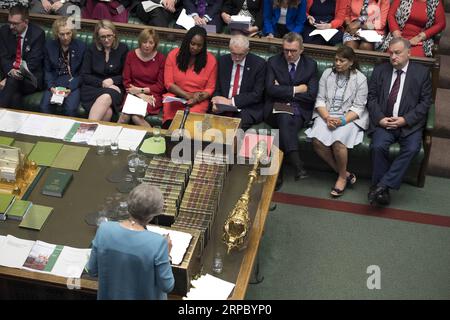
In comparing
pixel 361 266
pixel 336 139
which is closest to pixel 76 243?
pixel 361 266

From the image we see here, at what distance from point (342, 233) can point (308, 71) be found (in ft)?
5.21

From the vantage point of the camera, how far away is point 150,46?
245 inches

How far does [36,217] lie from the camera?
4387 mm

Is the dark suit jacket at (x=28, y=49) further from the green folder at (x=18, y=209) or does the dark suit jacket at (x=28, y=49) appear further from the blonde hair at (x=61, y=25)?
the green folder at (x=18, y=209)

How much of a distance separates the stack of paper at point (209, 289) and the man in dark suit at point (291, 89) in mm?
2319

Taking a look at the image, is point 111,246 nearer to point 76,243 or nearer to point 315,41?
point 76,243

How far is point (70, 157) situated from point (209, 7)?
302cm

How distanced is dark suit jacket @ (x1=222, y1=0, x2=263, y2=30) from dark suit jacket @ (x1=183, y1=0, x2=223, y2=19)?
79 mm

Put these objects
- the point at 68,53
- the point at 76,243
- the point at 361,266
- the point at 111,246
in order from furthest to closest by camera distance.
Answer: the point at 68,53 → the point at 361,266 → the point at 76,243 → the point at 111,246

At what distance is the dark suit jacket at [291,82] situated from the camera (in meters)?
6.16

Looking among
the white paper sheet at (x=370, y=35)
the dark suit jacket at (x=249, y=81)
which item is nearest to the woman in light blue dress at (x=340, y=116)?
the dark suit jacket at (x=249, y=81)

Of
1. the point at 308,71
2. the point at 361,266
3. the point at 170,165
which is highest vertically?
the point at 308,71

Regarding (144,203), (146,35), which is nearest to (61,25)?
(146,35)
